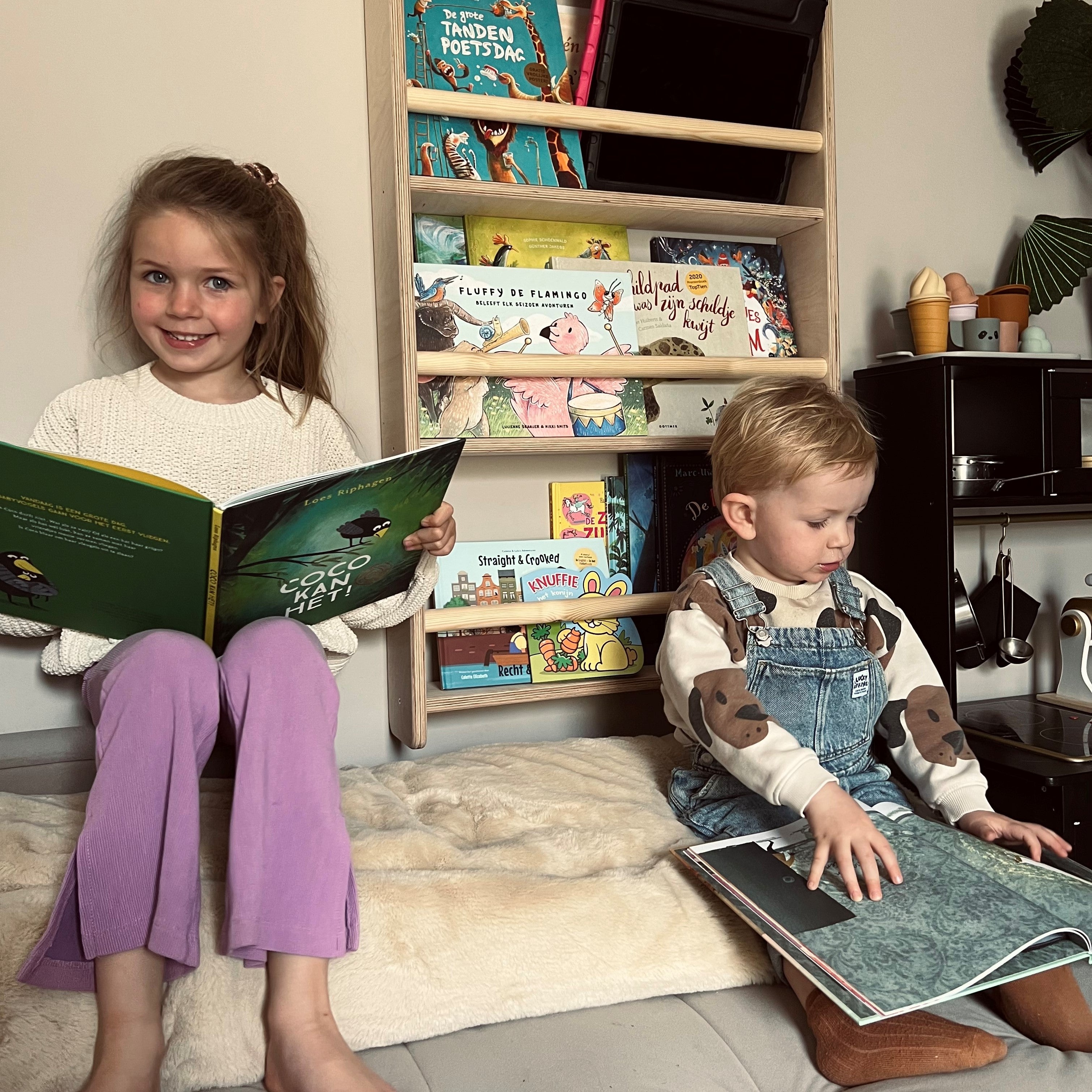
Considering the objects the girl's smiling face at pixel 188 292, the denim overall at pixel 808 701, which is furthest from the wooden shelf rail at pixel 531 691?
the girl's smiling face at pixel 188 292

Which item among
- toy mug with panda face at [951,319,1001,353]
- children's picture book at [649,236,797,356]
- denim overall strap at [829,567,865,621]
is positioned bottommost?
denim overall strap at [829,567,865,621]

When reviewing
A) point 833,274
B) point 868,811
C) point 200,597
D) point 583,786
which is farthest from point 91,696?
point 833,274

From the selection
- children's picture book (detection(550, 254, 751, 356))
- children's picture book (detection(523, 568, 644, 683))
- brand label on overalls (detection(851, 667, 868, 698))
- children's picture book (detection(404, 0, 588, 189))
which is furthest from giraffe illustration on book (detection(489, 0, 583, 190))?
brand label on overalls (detection(851, 667, 868, 698))

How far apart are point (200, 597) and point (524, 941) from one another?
0.48 meters

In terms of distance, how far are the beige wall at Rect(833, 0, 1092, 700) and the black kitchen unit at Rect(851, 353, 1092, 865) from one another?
0.22 metres

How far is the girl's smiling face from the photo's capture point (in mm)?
1214

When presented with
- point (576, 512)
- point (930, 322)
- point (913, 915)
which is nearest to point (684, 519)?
point (576, 512)

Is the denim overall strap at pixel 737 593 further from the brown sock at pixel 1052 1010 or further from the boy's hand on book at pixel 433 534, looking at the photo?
the brown sock at pixel 1052 1010

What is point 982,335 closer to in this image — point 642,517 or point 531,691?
point 642,517

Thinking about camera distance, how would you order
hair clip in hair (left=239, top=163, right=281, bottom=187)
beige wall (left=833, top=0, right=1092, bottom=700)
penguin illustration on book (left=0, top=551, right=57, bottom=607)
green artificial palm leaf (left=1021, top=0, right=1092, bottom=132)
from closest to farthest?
penguin illustration on book (left=0, top=551, right=57, bottom=607) < hair clip in hair (left=239, top=163, right=281, bottom=187) < green artificial palm leaf (left=1021, top=0, right=1092, bottom=132) < beige wall (left=833, top=0, right=1092, bottom=700)

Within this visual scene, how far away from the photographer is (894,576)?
1697 mm

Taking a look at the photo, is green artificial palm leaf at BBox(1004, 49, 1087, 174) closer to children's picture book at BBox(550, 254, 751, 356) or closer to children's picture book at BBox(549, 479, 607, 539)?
children's picture book at BBox(550, 254, 751, 356)

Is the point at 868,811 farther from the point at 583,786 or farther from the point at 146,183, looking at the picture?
the point at 146,183

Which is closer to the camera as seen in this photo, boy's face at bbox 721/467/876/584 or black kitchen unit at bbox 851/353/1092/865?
boy's face at bbox 721/467/876/584
